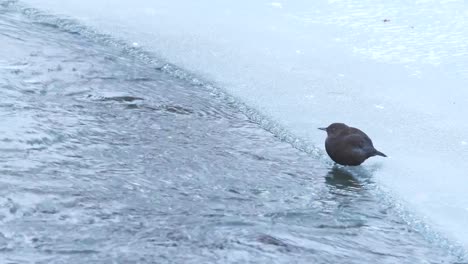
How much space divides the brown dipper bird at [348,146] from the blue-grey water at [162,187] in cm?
14

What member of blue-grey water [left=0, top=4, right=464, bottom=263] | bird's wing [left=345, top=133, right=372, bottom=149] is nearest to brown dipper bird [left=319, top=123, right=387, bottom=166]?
bird's wing [left=345, top=133, right=372, bottom=149]

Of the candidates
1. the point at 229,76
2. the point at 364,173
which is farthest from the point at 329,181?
the point at 229,76

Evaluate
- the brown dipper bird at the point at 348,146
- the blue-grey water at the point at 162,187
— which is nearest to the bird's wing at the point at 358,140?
the brown dipper bird at the point at 348,146

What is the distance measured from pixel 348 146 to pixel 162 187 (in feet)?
3.87

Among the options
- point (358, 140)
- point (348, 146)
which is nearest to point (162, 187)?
point (348, 146)

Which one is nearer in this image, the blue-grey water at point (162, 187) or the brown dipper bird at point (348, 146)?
the blue-grey water at point (162, 187)

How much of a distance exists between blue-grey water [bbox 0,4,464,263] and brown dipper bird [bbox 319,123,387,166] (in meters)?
0.14

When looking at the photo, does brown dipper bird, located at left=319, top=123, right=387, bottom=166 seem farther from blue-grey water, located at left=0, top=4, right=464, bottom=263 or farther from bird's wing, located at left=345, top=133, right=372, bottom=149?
blue-grey water, located at left=0, top=4, right=464, bottom=263

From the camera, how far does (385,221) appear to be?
4625 millimetres

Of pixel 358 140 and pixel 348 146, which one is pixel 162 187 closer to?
pixel 348 146

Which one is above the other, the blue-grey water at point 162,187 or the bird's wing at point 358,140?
the bird's wing at point 358,140

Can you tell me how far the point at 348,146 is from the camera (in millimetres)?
5109

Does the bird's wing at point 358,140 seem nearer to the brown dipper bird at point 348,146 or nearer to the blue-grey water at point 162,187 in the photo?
the brown dipper bird at point 348,146

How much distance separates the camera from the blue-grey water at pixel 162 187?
407cm
